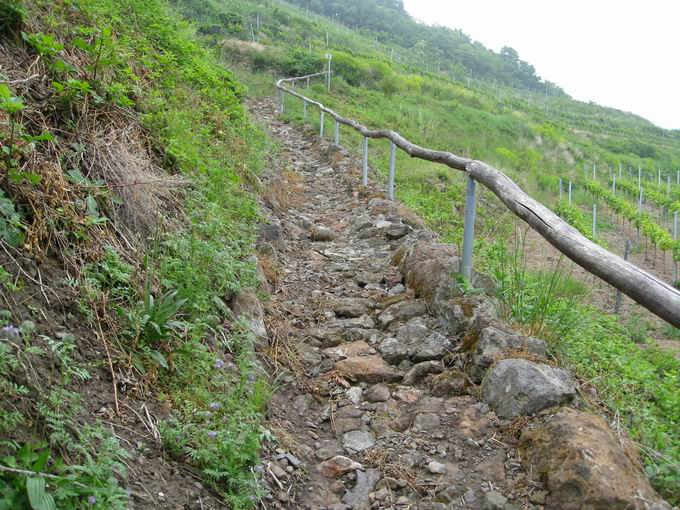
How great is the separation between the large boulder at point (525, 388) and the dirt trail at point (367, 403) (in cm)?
11

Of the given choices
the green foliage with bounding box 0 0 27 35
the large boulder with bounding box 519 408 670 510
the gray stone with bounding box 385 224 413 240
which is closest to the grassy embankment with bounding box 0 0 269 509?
the green foliage with bounding box 0 0 27 35

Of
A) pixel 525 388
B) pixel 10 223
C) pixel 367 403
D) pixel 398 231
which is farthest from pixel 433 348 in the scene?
pixel 398 231

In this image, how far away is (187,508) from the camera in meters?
2.32

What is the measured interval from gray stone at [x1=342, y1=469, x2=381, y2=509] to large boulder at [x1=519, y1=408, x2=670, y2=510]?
0.76 metres

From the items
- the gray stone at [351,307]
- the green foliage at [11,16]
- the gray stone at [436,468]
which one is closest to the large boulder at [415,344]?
the gray stone at [351,307]

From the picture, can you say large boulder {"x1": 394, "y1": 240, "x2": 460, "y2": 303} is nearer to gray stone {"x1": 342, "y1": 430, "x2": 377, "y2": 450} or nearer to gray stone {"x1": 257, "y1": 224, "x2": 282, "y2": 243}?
gray stone {"x1": 257, "y1": 224, "x2": 282, "y2": 243}

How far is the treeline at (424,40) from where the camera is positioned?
8612 cm

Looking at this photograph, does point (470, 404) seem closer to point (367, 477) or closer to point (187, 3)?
point (367, 477)

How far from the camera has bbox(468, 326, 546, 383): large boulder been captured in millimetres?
3482

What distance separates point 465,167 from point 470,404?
7.19 ft

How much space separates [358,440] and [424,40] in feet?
306

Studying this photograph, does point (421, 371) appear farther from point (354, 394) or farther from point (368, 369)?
point (354, 394)

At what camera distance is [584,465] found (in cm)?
244

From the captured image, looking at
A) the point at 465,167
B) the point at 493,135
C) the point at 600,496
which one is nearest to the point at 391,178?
the point at 465,167
